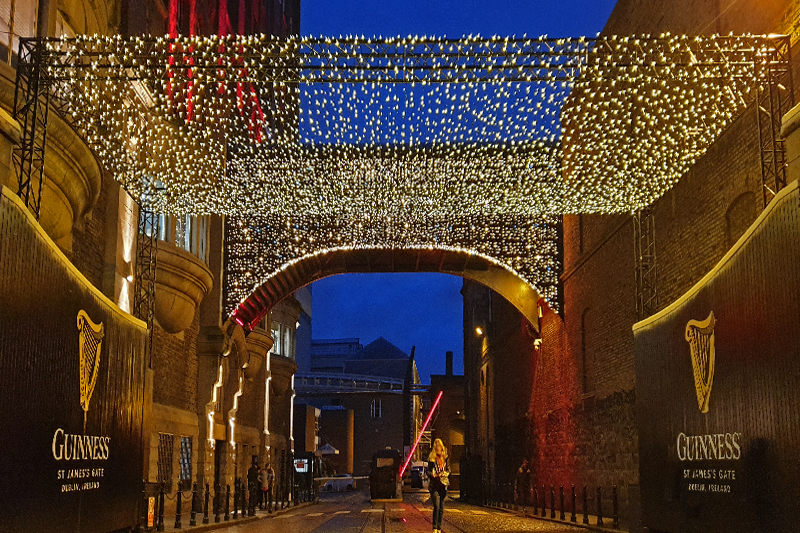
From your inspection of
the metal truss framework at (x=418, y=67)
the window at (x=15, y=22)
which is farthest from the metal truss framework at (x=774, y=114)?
the window at (x=15, y=22)

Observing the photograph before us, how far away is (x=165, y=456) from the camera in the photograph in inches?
899

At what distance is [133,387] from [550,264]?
60.2 feet

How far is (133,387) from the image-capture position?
12.1 meters

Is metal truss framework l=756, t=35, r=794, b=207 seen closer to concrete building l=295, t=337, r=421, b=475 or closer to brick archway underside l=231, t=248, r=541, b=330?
brick archway underside l=231, t=248, r=541, b=330

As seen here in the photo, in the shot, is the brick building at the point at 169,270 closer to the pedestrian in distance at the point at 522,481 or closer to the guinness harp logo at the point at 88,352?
the guinness harp logo at the point at 88,352

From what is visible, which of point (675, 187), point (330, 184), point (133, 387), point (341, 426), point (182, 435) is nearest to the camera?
point (133, 387)

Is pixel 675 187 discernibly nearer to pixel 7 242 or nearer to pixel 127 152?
pixel 127 152

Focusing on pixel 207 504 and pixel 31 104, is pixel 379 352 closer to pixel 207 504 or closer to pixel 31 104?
pixel 207 504

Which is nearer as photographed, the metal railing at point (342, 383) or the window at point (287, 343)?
the window at point (287, 343)

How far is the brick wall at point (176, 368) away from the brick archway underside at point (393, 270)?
3949 millimetres

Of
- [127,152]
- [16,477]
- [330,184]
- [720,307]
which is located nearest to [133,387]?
[16,477]

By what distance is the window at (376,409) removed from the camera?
7806 cm

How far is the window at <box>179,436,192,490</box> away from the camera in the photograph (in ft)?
81.7

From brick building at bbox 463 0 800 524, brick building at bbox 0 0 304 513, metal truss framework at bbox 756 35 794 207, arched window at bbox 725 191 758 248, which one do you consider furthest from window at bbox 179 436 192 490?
metal truss framework at bbox 756 35 794 207
